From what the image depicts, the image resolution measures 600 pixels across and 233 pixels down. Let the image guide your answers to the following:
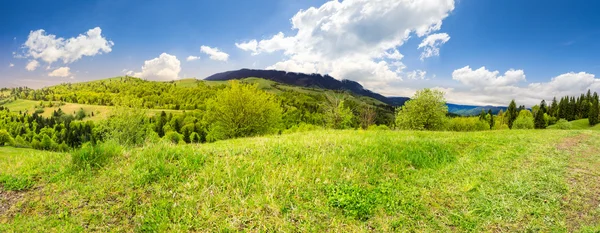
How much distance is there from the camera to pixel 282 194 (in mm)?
6684

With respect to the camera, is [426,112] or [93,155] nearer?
[93,155]

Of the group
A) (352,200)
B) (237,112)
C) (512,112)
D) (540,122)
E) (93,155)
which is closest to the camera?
(352,200)

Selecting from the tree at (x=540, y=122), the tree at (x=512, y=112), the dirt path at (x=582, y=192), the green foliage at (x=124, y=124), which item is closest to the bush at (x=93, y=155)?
the dirt path at (x=582, y=192)

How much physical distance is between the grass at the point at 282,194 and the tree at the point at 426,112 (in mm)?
47284

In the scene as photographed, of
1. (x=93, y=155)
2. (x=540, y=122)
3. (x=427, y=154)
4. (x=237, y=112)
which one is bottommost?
(x=540, y=122)

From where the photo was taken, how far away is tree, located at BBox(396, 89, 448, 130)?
54.9 m

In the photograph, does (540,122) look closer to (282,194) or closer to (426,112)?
(426,112)

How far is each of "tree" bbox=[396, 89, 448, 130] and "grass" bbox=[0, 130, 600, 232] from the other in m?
47.3

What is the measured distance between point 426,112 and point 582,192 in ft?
164

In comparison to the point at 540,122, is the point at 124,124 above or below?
below

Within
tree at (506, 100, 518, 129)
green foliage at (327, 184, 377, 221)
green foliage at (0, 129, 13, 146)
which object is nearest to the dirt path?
green foliage at (327, 184, 377, 221)

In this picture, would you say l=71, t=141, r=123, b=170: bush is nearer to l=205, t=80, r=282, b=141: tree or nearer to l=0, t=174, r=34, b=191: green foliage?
l=0, t=174, r=34, b=191: green foliage

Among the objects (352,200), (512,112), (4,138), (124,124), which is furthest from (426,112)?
(4,138)

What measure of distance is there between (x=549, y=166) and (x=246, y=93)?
4166 cm
